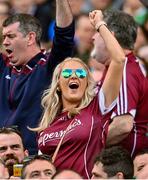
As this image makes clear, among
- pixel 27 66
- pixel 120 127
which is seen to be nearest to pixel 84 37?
pixel 27 66

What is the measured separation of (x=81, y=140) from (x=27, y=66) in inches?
56.1

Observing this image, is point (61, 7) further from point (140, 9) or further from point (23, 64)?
point (140, 9)

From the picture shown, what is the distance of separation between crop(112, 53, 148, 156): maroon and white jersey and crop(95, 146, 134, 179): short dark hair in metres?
0.36

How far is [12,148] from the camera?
10000 millimetres

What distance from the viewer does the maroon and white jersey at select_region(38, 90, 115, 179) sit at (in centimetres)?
920

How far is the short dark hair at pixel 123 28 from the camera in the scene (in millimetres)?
9734

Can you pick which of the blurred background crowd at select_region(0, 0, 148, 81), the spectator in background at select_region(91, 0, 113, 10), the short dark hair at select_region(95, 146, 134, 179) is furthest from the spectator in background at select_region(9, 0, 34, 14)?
the short dark hair at select_region(95, 146, 134, 179)

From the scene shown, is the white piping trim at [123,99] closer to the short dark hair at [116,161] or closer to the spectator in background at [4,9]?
the short dark hair at [116,161]

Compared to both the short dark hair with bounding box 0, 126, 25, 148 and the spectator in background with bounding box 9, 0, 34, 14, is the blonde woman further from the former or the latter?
the spectator in background with bounding box 9, 0, 34, 14

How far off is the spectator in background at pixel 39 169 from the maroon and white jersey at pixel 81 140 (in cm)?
20

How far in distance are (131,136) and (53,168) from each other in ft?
3.13

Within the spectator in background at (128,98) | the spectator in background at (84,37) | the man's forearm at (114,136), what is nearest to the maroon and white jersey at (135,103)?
the spectator in background at (128,98)

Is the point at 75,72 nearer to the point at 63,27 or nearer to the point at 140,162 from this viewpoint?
the point at 63,27

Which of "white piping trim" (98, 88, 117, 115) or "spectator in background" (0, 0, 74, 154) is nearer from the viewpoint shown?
"white piping trim" (98, 88, 117, 115)
